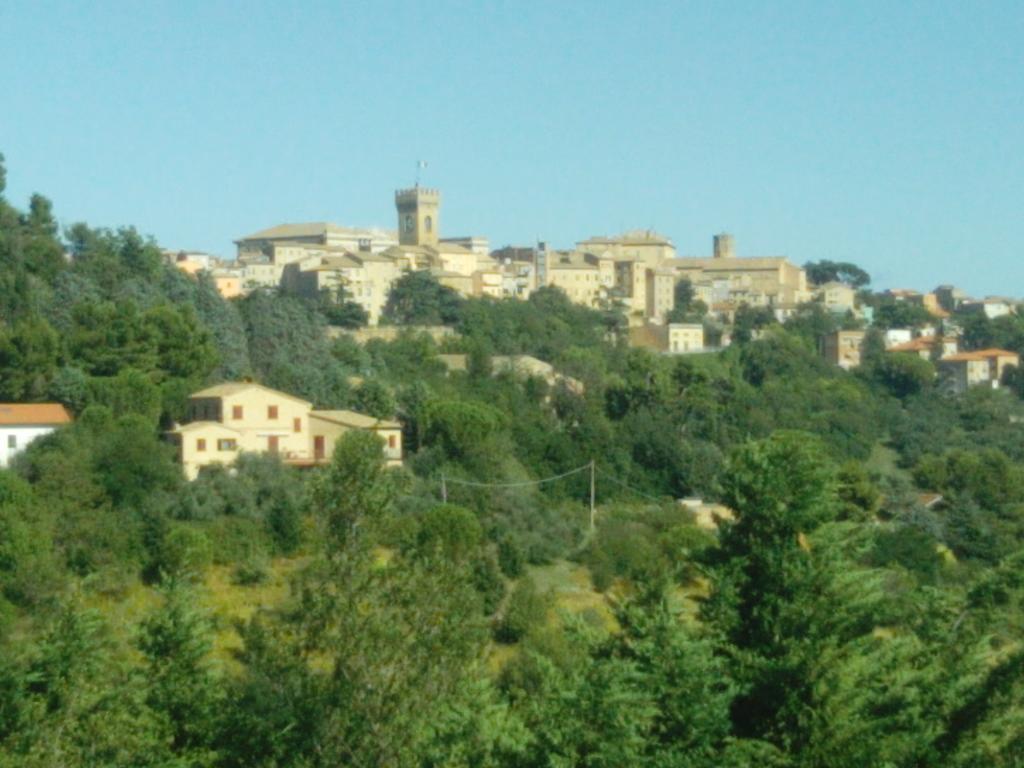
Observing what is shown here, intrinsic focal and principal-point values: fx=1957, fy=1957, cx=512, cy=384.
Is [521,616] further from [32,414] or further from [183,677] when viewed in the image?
[183,677]

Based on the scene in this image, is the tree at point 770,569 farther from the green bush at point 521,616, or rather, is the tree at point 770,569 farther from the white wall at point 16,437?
the white wall at point 16,437

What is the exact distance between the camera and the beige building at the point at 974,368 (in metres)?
62.1

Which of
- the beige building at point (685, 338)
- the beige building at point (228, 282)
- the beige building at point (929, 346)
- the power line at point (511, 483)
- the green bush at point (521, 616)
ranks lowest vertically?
the green bush at point (521, 616)

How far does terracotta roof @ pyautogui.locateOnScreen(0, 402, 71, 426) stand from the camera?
A: 32.1 metres

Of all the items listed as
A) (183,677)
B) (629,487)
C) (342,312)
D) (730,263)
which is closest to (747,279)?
(730,263)

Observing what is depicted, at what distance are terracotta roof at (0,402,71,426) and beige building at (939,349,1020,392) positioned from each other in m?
35.6

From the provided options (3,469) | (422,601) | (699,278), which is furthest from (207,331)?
(699,278)

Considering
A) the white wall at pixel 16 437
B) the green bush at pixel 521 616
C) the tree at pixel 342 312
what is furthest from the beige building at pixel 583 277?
the green bush at pixel 521 616

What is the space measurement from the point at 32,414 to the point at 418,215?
137ft

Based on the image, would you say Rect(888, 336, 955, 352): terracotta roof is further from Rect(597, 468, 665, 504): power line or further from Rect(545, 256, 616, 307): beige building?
Rect(597, 468, 665, 504): power line

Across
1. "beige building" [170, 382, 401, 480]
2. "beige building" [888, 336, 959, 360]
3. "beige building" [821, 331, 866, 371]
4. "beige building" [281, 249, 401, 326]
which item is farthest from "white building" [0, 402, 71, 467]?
"beige building" [888, 336, 959, 360]

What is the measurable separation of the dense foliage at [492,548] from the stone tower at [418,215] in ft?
→ 39.9

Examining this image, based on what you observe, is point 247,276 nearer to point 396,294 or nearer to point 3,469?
point 396,294

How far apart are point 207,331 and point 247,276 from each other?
96.6 feet
